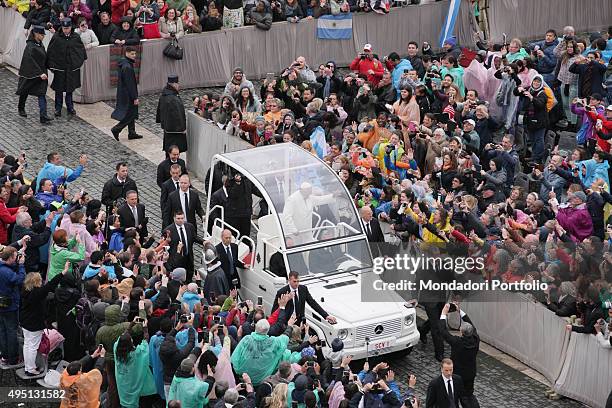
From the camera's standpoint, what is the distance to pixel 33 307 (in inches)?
726

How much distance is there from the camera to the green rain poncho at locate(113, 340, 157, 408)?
17125 mm

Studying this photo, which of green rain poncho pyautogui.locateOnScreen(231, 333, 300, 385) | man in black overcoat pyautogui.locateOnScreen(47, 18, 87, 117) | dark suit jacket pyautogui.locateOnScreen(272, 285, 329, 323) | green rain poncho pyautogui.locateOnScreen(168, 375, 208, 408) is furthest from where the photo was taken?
man in black overcoat pyautogui.locateOnScreen(47, 18, 87, 117)

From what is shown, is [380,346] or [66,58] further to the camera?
[66,58]

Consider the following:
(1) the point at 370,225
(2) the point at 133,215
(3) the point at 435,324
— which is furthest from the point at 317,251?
(2) the point at 133,215

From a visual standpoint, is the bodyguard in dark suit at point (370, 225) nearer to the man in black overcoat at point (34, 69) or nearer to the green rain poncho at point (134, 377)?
the green rain poncho at point (134, 377)

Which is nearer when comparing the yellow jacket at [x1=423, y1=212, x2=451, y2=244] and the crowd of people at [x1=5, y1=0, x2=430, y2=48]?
the yellow jacket at [x1=423, y1=212, x2=451, y2=244]

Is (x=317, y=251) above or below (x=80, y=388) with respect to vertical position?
above

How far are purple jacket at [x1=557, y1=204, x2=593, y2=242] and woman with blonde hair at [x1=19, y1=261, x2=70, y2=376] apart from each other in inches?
295

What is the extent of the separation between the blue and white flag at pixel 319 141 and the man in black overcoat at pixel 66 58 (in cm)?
612

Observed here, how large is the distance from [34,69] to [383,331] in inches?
457

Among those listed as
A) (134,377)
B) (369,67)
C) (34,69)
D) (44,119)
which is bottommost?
(134,377)

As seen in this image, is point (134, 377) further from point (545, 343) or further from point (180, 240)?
point (545, 343)

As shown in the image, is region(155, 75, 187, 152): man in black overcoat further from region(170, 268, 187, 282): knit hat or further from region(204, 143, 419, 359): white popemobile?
region(170, 268, 187, 282): knit hat

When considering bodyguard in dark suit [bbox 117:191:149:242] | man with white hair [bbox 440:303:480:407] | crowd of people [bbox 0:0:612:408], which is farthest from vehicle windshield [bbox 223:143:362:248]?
man with white hair [bbox 440:303:480:407]
